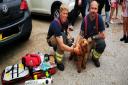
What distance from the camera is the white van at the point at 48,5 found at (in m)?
7.91

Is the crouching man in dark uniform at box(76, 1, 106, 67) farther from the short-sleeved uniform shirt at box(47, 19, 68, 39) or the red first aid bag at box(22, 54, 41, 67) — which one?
the red first aid bag at box(22, 54, 41, 67)

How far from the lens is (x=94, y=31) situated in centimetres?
557

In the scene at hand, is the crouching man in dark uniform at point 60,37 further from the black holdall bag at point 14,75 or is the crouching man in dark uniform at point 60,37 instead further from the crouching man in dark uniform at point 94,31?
the black holdall bag at point 14,75

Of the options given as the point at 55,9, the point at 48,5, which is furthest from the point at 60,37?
the point at 48,5

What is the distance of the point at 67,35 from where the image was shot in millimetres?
5816

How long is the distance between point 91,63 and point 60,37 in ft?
3.20

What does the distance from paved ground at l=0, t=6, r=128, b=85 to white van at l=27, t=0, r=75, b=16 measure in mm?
679

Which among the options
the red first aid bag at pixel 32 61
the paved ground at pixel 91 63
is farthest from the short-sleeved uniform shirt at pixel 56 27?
the paved ground at pixel 91 63

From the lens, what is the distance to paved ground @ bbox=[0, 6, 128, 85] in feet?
16.9

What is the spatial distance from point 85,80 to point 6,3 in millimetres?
2259

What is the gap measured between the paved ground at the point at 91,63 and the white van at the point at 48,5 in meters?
0.68

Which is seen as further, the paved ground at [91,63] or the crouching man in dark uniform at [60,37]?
the crouching man in dark uniform at [60,37]

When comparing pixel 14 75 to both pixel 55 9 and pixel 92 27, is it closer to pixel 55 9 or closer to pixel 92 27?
pixel 92 27

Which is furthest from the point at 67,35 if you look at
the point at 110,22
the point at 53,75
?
the point at 110,22
